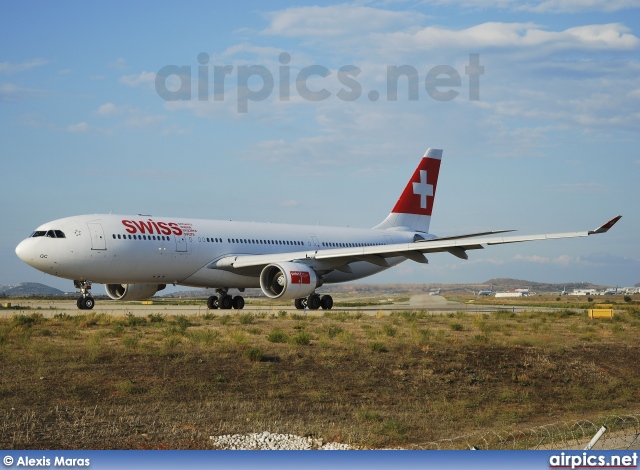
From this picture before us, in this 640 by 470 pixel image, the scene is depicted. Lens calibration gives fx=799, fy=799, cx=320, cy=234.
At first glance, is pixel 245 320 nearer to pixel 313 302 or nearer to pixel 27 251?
pixel 27 251

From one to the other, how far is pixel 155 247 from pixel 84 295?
390 centimetres

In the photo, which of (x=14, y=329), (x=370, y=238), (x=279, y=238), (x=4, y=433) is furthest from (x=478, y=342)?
(x=370, y=238)

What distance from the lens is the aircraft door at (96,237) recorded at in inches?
1265

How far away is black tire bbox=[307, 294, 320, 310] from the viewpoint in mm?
39344

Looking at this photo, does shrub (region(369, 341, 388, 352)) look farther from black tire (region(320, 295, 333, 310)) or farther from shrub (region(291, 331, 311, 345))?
black tire (region(320, 295, 333, 310))

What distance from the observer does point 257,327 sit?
26.4m

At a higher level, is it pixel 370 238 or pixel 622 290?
pixel 370 238

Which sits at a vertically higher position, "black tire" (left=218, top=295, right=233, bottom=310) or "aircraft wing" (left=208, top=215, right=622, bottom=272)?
"aircraft wing" (left=208, top=215, right=622, bottom=272)

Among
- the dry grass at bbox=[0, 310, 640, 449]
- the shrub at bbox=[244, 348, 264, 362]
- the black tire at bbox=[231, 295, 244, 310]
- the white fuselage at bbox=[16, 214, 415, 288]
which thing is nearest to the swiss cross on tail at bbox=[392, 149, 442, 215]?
the white fuselage at bbox=[16, 214, 415, 288]

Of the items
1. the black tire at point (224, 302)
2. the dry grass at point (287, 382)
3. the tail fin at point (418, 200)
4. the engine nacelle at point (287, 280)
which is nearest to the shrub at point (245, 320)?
the dry grass at point (287, 382)

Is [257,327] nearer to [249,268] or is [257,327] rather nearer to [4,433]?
[249,268]

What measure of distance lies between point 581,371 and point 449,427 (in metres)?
7.88

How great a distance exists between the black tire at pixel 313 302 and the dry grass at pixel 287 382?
1230 centimetres

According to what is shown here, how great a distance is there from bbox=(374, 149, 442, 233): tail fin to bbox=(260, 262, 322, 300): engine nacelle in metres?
13.9
